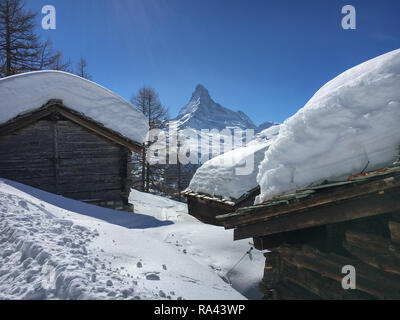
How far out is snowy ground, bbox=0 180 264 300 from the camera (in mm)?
2567

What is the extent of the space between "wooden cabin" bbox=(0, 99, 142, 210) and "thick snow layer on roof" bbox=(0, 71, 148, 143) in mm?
396

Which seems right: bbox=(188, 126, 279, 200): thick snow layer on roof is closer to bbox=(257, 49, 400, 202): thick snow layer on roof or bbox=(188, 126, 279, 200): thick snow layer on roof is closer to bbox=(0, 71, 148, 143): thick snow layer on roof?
bbox=(0, 71, 148, 143): thick snow layer on roof

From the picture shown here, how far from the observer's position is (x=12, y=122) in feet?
28.5

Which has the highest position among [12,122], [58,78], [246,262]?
[58,78]

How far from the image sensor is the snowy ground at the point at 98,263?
257 cm

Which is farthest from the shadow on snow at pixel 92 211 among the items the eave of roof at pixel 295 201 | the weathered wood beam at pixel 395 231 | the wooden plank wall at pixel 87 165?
the weathered wood beam at pixel 395 231

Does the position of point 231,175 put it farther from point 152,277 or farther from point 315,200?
point 315,200

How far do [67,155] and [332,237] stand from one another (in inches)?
384

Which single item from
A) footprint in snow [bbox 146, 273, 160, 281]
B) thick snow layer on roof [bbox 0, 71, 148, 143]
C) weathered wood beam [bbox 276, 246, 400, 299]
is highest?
thick snow layer on roof [bbox 0, 71, 148, 143]

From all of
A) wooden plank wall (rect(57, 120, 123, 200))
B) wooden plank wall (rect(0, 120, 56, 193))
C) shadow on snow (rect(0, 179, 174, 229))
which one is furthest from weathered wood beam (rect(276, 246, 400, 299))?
wooden plank wall (rect(0, 120, 56, 193))

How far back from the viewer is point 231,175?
12.7 meters
